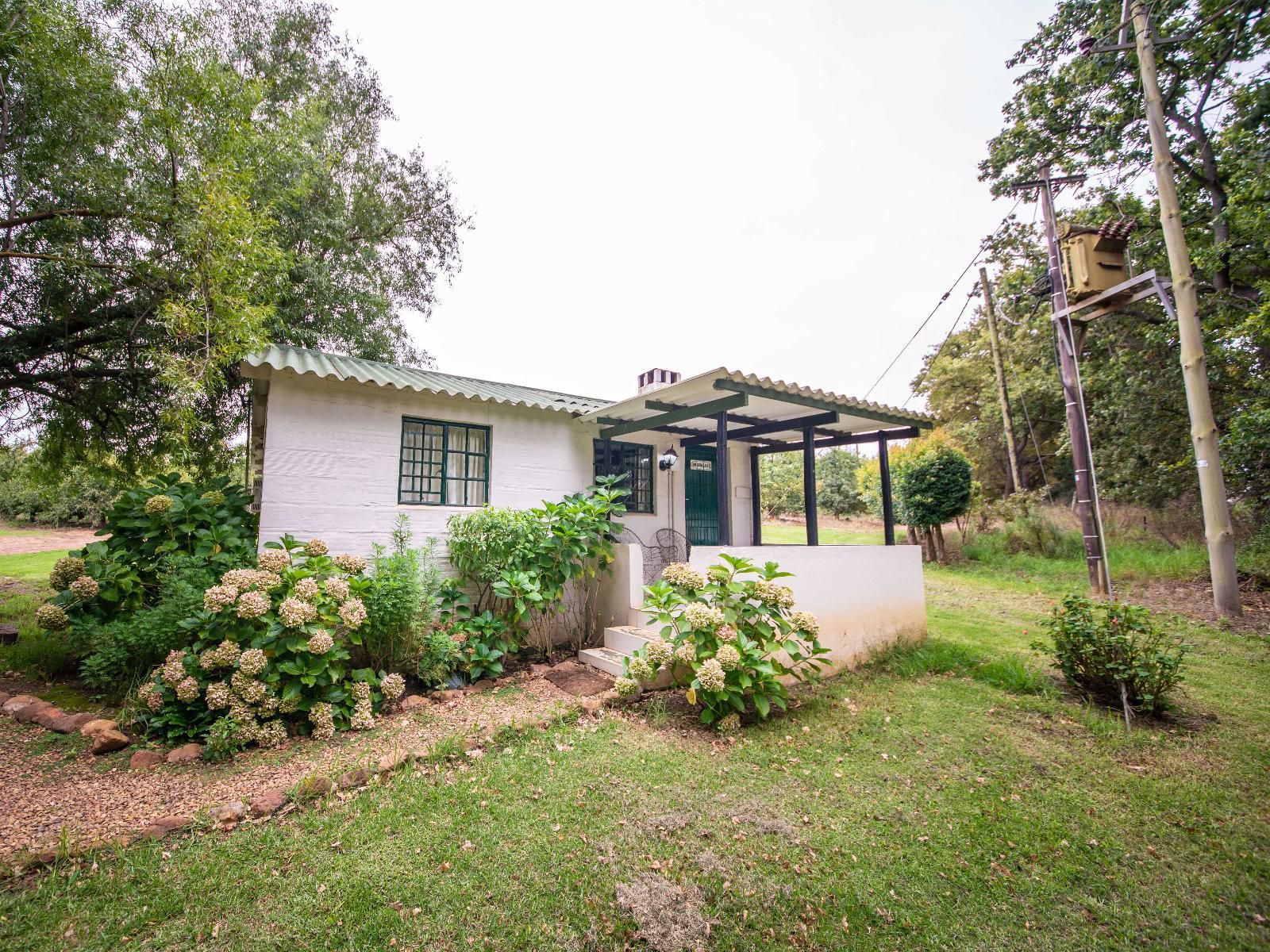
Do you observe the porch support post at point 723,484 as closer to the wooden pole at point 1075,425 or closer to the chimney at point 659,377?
the chimney at point 659,377

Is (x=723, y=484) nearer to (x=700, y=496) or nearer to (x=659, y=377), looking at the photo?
(x=659, y=377)

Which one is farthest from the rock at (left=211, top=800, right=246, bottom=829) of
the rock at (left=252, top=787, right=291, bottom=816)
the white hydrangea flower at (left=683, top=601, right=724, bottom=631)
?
the white hydrangea flower at (left=683, top=601, right=724, bottom=631)

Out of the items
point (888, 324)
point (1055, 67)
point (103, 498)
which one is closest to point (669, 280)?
point (888, 324)

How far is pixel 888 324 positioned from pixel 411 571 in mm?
17434

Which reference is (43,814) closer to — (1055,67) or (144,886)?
(144,886)

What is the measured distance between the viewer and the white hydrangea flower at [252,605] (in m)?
3.56

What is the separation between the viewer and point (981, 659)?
5176 millimetres

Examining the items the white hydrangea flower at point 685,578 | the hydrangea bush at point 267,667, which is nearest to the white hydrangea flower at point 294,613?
the hydrangea bush at point 267,667

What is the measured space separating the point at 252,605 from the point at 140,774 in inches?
42.8

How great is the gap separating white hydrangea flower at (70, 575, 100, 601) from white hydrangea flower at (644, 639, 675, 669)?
4.87 metres

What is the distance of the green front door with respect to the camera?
8.41m

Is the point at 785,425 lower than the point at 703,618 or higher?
higher

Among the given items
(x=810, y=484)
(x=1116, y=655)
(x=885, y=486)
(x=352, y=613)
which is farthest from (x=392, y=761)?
(x=885, y=486)

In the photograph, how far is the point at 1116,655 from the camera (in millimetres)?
4012
